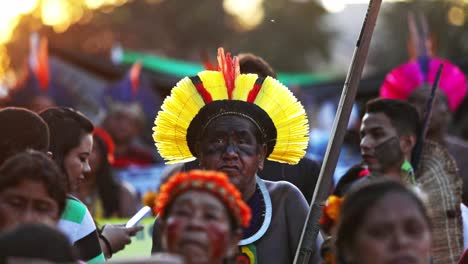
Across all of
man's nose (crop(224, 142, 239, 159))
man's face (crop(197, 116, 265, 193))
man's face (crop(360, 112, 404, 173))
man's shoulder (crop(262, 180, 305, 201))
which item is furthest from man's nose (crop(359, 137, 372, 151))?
man's nose (crop(224, 142, 239, 159))

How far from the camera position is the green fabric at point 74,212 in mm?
6484

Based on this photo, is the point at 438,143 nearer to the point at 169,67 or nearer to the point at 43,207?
the point at 43,207

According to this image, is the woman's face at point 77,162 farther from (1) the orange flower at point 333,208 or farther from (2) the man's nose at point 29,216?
(1) the orange flower at point 333,208

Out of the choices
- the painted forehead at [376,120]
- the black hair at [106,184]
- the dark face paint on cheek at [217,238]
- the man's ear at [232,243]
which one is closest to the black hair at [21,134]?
the man's ear at [232,243]

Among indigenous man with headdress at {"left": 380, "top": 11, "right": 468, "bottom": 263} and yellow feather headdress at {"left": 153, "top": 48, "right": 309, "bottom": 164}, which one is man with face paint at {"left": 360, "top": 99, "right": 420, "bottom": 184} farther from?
yellow feather headdress at {"left": 153, "top": 48, "right": 309, "bottom": 164}

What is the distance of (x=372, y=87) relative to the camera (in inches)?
698

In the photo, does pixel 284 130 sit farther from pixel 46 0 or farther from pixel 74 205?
pixel 46 0

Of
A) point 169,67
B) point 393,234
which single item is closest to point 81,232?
point 393,234

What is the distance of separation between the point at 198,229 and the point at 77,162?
2.28m

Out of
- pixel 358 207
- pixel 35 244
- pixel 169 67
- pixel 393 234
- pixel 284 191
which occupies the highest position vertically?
pixel 169 67

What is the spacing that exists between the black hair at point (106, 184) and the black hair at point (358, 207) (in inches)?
204

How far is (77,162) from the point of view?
287 inches

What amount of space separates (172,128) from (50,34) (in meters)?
35.4

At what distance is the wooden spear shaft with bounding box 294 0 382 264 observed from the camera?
21.8ft
